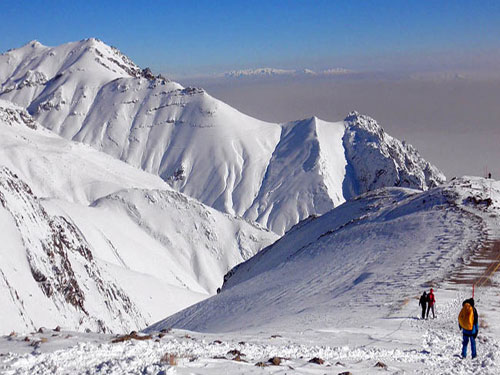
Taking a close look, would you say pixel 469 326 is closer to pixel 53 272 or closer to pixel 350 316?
pixel 350 316

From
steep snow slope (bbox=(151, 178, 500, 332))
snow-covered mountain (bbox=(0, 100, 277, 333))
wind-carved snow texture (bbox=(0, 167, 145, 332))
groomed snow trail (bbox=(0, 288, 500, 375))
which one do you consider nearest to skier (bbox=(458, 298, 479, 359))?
groomed snow trail (bbox=(0, 288, 500, 375))

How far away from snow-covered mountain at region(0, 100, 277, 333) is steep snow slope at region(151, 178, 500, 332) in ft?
59.3

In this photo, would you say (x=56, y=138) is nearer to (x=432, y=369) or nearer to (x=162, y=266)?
(x=162, y=266)

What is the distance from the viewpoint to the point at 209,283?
131 meters

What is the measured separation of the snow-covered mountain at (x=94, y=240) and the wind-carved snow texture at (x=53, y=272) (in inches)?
5.9

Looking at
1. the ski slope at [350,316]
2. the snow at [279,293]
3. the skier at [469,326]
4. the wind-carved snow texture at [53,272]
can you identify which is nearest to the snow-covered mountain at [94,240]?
the wind-carved snow texture at [53,272]

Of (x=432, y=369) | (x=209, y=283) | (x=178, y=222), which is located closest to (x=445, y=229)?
(x=432, y=369)

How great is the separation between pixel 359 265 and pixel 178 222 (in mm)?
108361

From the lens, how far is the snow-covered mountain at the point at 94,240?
5966 cm

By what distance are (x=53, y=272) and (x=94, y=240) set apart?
40.8 metres

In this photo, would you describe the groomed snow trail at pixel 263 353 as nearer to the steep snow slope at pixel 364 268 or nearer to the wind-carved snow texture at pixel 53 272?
the steep snow slope at pixel 364 268

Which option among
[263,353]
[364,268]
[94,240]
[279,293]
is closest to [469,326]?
[263,353]

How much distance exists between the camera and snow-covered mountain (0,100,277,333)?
59.7 metres

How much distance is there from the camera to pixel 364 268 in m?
38.8
